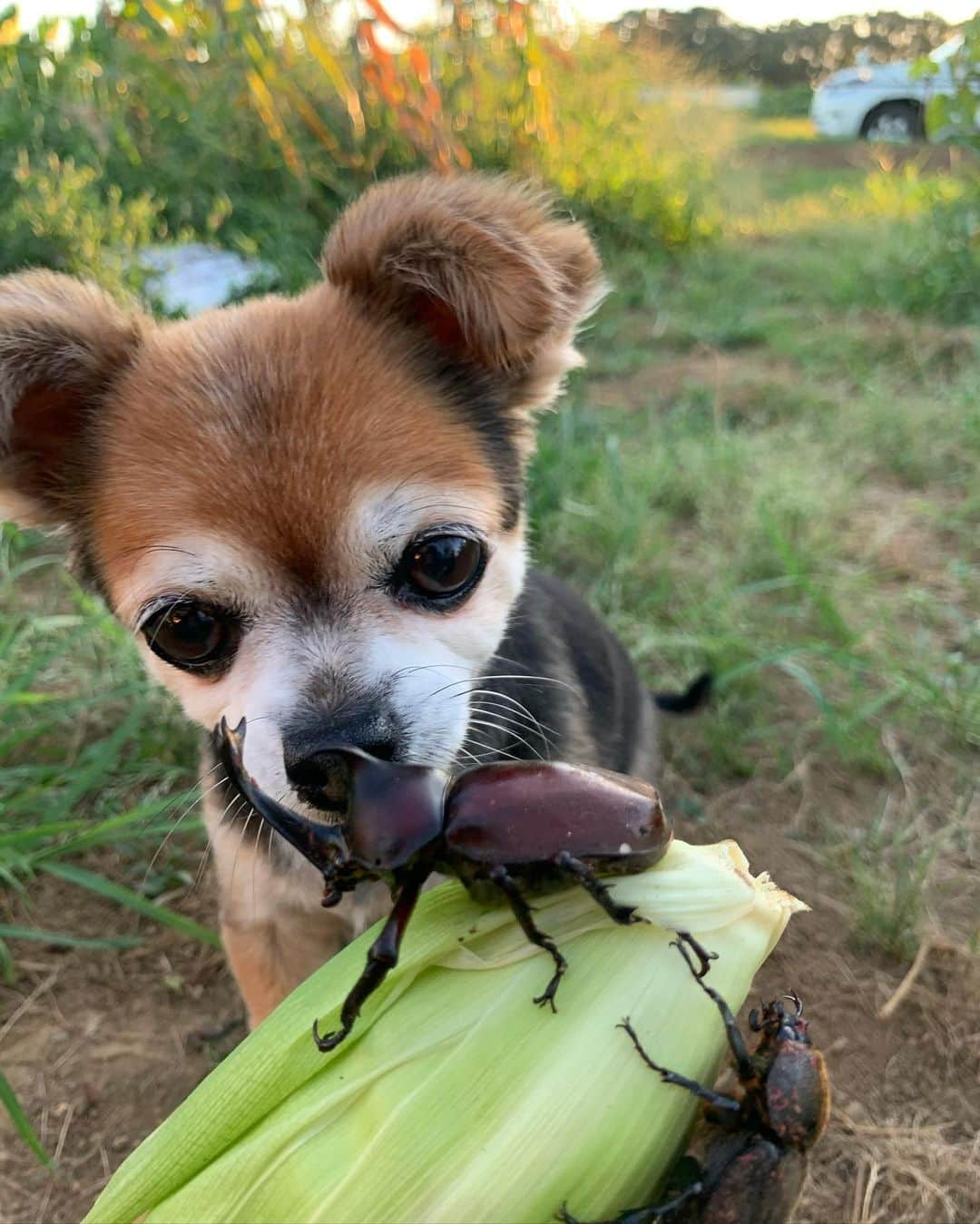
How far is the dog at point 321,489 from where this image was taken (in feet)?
5.00

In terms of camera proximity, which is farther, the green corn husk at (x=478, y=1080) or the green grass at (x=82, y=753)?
the green grass at (x=82, y=753)

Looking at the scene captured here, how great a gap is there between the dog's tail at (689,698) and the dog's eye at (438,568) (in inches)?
51.8

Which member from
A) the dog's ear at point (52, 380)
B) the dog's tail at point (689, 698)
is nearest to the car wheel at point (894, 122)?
the dog's tail at point (689, 698)

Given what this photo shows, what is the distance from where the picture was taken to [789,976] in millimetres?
2119

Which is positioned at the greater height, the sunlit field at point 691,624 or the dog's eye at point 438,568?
the dog's eye at point 438,568

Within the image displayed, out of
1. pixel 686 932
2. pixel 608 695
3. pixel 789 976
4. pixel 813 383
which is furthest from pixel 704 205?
pixel 686 932

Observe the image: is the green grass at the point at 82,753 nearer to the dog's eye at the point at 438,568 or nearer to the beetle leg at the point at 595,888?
the dog's eye at the point at 438,568

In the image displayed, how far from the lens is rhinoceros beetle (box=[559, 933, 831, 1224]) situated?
3.60ft

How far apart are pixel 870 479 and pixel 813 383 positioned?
1.17 meters

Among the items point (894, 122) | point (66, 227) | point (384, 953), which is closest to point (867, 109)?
point (894, 122)

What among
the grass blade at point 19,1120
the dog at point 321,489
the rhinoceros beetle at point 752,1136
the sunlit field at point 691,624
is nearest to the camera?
the rhinoceros beetle at point 752,1136

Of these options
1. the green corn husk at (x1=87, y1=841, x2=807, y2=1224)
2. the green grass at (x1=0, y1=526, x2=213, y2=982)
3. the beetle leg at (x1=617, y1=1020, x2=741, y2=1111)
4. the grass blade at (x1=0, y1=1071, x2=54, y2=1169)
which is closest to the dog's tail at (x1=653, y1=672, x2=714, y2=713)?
the green grass at (x1=0, y1=526, x2=213, y2=982)

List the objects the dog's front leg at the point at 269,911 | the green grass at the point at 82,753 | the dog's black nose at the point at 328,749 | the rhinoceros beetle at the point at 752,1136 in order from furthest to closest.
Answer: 1. the green grass at the point at 82,753
2. the dog's front leg at the point at 269,911
3. the dog's black nose at the point at 328,749
4. the rhinoceros beetle at the point at 752,1136

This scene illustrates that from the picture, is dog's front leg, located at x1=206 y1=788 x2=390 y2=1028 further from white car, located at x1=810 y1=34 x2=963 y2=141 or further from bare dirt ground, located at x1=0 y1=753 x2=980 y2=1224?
white car, located at x1=810 y1=34 x2=963 y2=141
